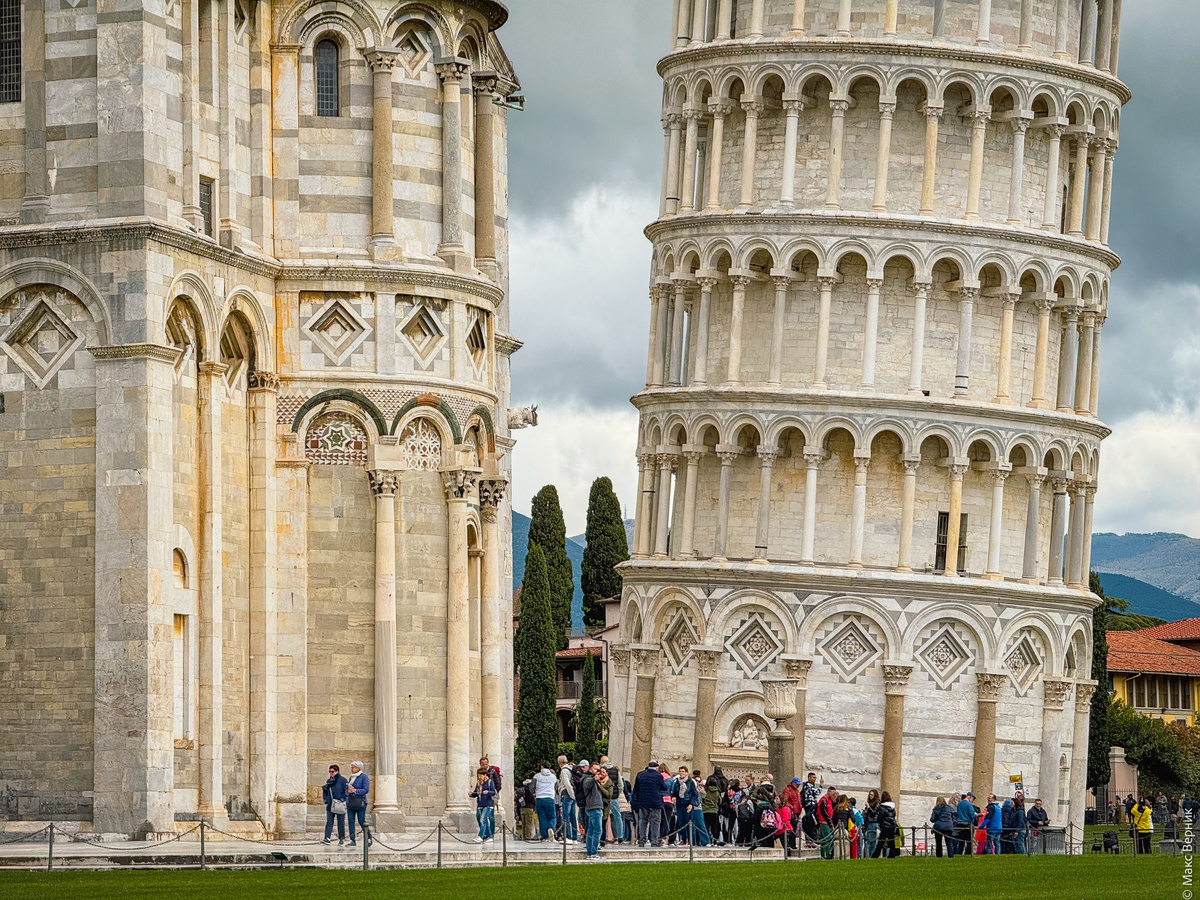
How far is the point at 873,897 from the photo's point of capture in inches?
1310

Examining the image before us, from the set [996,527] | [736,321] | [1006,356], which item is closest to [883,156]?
[736,321]

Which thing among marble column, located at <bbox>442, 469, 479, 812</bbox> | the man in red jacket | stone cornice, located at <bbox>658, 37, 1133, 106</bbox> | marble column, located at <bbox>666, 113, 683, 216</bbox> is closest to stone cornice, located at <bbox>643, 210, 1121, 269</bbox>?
marble column, located at <bbox>666, 113, 683, 216</bbox>

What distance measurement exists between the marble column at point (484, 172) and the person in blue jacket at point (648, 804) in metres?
9.49

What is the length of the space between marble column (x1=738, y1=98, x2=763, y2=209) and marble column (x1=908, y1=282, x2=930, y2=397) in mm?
5099

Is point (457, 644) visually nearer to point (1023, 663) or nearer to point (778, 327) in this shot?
point (778, 327)

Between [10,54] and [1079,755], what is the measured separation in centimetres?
4109

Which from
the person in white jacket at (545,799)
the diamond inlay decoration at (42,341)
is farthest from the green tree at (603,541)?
the diamond inlay decoration at (42,341)

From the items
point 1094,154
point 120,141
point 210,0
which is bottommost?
point 120,141

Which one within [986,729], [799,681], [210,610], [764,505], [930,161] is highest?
[930,161]

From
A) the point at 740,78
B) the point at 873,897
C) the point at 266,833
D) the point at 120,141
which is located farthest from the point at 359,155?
the point at 740,78

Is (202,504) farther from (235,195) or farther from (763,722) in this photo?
(763,722)

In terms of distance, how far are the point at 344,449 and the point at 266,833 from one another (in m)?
6.41

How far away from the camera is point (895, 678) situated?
66438 millimetres

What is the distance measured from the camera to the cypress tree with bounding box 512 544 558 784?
264ft
